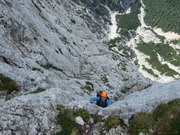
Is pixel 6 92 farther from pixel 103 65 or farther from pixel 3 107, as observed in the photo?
pixel 103 65

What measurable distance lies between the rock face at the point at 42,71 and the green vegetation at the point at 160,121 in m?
3.05

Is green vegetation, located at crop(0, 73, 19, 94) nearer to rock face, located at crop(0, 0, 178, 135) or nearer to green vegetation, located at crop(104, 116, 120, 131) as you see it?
rock face, located at crop(0, 0, 178, 135)

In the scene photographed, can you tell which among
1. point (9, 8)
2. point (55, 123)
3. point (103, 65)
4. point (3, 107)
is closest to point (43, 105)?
point (55, 123)

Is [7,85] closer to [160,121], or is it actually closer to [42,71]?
[42,71]

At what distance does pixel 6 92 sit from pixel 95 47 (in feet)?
190

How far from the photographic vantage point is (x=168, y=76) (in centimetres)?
16562

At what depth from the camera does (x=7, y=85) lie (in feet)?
52.5

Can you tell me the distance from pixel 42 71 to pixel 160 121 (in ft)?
71.8

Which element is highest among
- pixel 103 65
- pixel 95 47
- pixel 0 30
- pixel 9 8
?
pixel 95 47

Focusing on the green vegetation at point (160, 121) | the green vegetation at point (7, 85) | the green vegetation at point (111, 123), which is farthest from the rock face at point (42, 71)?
the green vegetation at point (160, 121)

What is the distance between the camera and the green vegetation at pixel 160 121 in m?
9.16

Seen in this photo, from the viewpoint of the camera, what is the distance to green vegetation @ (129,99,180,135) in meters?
9.16

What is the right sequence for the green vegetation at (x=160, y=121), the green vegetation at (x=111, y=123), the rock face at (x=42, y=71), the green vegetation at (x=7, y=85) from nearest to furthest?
the green vegetation at (x=160, y=121) → the rock face at (x=42, y=71) → the green vegetation at (x=111, y=123) → the green vegetation at (x=7, y=85)

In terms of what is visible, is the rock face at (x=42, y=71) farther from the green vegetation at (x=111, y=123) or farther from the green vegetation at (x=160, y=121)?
the green vegetation at (x=160, y=121)
